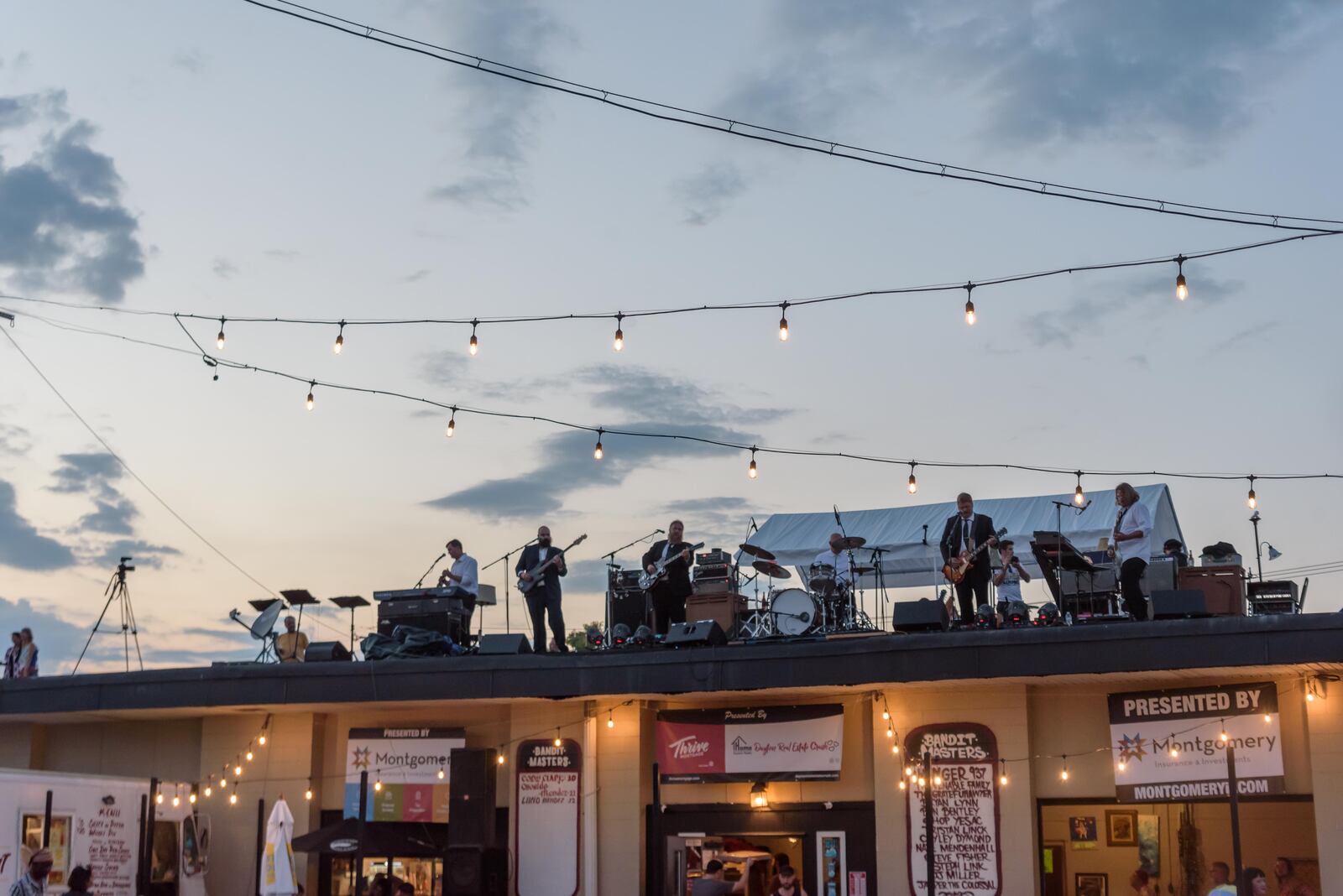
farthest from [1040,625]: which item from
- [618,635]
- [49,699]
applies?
[49,699]

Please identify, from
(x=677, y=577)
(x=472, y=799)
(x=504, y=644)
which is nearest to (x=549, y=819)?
(x=472, y=799)

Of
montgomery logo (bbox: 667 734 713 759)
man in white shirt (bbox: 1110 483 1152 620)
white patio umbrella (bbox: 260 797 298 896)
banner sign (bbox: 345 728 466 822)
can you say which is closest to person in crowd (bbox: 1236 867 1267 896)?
man in white shirt (bbox: 1110 483 1152 620)

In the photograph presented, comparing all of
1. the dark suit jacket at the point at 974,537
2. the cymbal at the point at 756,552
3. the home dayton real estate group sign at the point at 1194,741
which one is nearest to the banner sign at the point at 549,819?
the cymbal at the point at 756,552

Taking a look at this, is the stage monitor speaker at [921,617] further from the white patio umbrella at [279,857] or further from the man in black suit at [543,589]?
the white patio umbrella at [279,857]

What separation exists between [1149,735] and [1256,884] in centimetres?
229

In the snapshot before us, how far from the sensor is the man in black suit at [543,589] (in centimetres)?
1688

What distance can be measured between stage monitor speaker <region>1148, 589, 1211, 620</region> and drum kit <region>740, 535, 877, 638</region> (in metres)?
3.25

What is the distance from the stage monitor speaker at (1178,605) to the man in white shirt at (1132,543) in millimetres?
799

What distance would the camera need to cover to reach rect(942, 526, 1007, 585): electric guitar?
15.1 metres

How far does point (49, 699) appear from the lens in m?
17.9

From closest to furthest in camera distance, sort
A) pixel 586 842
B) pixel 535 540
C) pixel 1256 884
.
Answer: pixel 1256 884, pixel 586 842, pixel 535 540

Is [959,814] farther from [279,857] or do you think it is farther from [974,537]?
[279,857]

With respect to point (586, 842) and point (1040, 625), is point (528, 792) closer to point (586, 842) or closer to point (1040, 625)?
point (586, 842)

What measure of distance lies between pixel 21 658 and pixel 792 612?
33.8 feet
